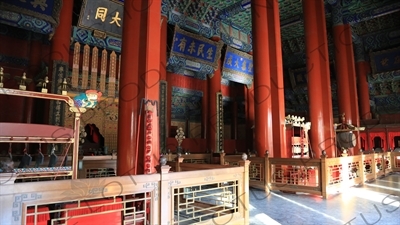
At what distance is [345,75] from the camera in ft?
31.1

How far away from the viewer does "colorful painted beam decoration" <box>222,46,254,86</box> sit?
9797 mm

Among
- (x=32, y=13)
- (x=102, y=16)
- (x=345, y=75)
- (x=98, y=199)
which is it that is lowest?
(x=98, y=199)

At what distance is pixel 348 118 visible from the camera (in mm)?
9125

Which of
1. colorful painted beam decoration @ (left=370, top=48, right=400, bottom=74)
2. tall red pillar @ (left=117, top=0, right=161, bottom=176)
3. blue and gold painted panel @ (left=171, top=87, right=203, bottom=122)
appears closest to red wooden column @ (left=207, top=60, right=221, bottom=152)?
blue and gold painted panel @ (left=171, top=87, right=203, bottom=122)

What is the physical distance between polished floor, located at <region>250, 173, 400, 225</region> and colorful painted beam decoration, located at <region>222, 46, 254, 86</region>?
5.53m

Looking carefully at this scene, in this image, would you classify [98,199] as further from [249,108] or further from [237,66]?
[249,108]

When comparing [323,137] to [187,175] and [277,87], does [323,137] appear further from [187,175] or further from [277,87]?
[187,175]

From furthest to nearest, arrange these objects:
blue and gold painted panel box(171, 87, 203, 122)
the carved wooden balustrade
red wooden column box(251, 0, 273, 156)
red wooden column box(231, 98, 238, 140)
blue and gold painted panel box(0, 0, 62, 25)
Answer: red wooden column box(231, 98, 238, 140)
blue and gold painted panel box(171, 87, 203, 122)
red wooden column box(251, 0, 273, 156)
blue and gold painted panel box(0, 0, 62, 25)
the carved wooden balustrade

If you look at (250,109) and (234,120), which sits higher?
(250,109)

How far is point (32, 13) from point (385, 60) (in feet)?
40.6

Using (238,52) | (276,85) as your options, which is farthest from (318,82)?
(238,52)

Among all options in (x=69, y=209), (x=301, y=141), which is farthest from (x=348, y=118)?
(x=69, y=209)

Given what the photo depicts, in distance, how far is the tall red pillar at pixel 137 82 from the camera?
346 cm

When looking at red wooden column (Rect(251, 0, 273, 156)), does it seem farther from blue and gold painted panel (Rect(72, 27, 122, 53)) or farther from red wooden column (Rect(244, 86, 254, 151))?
red wooden column (Rect(244, 86, 254, 151))
